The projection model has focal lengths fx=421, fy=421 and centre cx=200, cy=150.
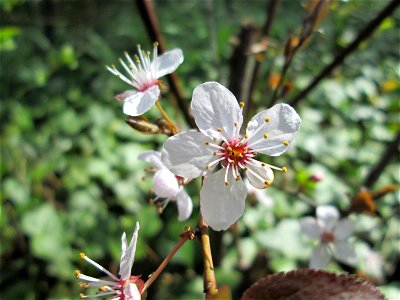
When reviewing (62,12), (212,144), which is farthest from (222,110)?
(62,12)

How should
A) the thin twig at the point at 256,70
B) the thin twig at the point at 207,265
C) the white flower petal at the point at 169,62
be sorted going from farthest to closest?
the thin twig at the point at 256,70, the white flower petal at the point at 169,62, the thin twig at the point at 207,265

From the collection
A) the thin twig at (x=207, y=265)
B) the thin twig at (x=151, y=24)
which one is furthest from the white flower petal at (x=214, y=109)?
the thin twig at (x=151, y=24)

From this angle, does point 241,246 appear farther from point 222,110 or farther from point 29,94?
point 29,94

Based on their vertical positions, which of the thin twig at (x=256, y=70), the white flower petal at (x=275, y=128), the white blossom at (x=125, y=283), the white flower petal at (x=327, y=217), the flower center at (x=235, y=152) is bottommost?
the white flower petal at (x=327, y=217)

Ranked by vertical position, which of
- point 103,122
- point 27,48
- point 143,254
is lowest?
point 143,254

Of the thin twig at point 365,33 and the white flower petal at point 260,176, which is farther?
the thin twig at point 365,33

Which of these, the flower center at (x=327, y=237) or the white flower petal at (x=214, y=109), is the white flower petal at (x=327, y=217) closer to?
the flower center at (x=327, y=237)

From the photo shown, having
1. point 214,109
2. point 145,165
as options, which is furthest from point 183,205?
point 145,165
